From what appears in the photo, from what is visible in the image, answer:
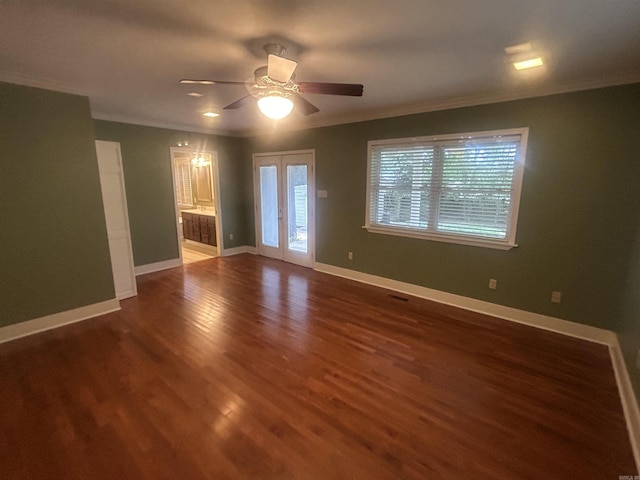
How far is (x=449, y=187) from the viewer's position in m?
3.58

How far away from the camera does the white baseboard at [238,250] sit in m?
6.16

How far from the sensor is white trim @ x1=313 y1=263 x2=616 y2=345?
2938 millimetres

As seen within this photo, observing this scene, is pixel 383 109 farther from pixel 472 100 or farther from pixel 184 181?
pixel 184 181

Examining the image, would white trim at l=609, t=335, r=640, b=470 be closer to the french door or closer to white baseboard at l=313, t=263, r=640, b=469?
white baseboard at l=313, t=263, r=640, b=469

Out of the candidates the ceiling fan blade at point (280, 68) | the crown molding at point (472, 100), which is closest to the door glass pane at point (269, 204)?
the crown molding at point (472, 100)

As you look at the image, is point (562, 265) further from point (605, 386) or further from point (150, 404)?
point (150, 404)

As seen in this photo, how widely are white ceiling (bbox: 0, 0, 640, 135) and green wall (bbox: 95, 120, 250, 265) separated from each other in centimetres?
142

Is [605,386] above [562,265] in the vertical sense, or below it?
below

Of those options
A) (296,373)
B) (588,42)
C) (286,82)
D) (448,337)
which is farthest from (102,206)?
(588,42)

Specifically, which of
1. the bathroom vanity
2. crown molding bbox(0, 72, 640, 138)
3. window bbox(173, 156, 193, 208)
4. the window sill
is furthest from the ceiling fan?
window bbox(173, 156, 193, 208)

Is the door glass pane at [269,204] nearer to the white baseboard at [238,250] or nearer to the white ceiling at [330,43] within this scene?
the white baseboard at [238,250]

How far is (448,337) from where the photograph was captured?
9.86 feet

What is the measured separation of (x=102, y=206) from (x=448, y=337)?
13.6ft

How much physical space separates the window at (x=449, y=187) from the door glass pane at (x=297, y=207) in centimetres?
137
